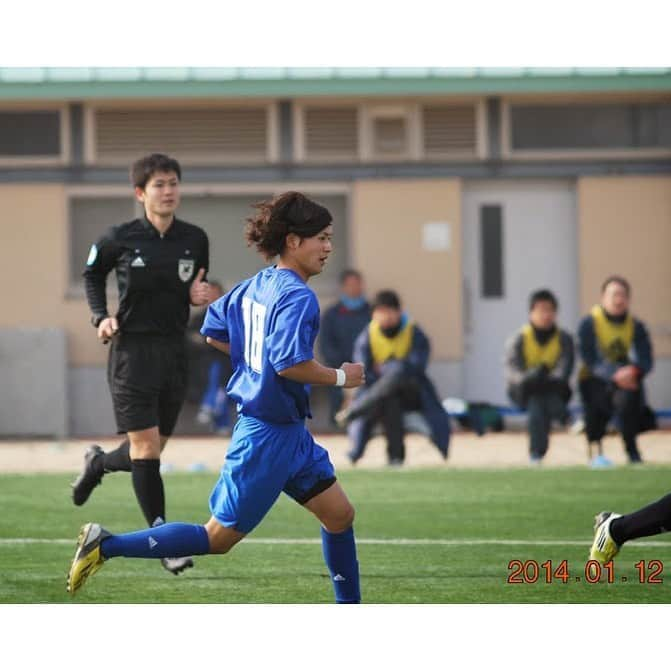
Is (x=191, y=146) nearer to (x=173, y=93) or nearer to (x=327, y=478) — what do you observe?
(x=173, y=93)

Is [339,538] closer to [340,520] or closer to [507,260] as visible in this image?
[340,520]

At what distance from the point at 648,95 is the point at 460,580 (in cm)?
1270

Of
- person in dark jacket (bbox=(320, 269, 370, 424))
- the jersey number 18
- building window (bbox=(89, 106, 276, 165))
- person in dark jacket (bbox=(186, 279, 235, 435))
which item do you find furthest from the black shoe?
building window (bbox=(89, 106, 276, 165))

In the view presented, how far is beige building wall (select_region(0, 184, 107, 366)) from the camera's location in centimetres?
2000

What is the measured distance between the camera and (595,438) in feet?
49.3

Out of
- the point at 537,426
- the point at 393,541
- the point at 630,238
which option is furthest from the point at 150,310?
the point at 630,238

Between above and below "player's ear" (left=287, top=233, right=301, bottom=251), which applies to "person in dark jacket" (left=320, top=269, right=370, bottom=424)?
below

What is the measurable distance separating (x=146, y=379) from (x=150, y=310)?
0.35 metres

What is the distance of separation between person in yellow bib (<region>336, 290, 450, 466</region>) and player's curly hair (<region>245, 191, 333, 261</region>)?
26.4 ft

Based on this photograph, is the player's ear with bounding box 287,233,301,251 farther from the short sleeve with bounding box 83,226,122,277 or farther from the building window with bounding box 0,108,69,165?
the building window with bounding box 0,108,69,165

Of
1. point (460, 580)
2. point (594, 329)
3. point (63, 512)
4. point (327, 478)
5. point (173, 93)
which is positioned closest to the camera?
point (327, 478)

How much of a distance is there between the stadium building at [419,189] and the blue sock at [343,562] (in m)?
12.8

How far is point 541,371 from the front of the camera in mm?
14930
